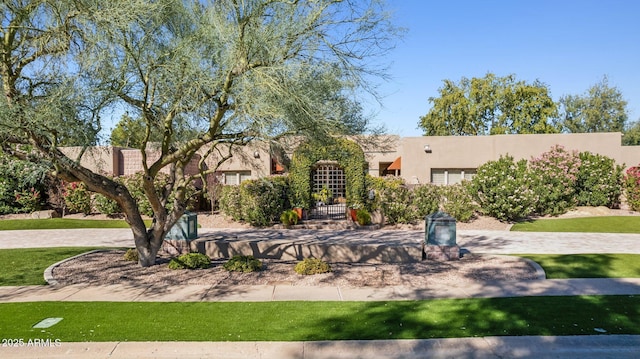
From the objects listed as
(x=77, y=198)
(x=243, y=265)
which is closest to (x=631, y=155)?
(x=243, y=265)

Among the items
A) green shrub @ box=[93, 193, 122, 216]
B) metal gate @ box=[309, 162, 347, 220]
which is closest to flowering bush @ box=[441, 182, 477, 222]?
metal gate @ box=[309, 162, 347, 220]

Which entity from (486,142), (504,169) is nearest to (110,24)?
(504,169)

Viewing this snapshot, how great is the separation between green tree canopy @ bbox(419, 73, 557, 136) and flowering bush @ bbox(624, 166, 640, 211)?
20660 mm

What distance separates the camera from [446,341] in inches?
209

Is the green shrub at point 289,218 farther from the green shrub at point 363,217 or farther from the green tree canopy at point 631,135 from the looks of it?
the green tree canopy at point 631,135

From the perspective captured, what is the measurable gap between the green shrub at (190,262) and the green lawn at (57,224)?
9143 millimetres

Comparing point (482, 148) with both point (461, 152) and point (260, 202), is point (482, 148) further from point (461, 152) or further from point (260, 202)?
point (260, 202)

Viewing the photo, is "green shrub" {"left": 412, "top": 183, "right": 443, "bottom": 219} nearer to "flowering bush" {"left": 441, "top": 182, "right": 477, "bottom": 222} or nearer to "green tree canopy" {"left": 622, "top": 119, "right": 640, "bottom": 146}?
"flowering bush" {"left": 441, "top": 182, "right": 477, "bottom": 222}

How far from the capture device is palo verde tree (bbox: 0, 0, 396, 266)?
20.8 feet

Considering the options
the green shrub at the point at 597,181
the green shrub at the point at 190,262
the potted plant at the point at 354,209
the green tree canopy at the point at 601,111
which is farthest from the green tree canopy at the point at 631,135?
the green shrub at the point at 190,262

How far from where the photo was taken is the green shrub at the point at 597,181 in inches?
779

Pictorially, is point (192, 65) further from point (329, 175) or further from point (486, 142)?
point (486, 142)

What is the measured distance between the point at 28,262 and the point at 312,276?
22.6ft

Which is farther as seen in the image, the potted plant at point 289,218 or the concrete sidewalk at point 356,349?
the potted plant at point 289,218
